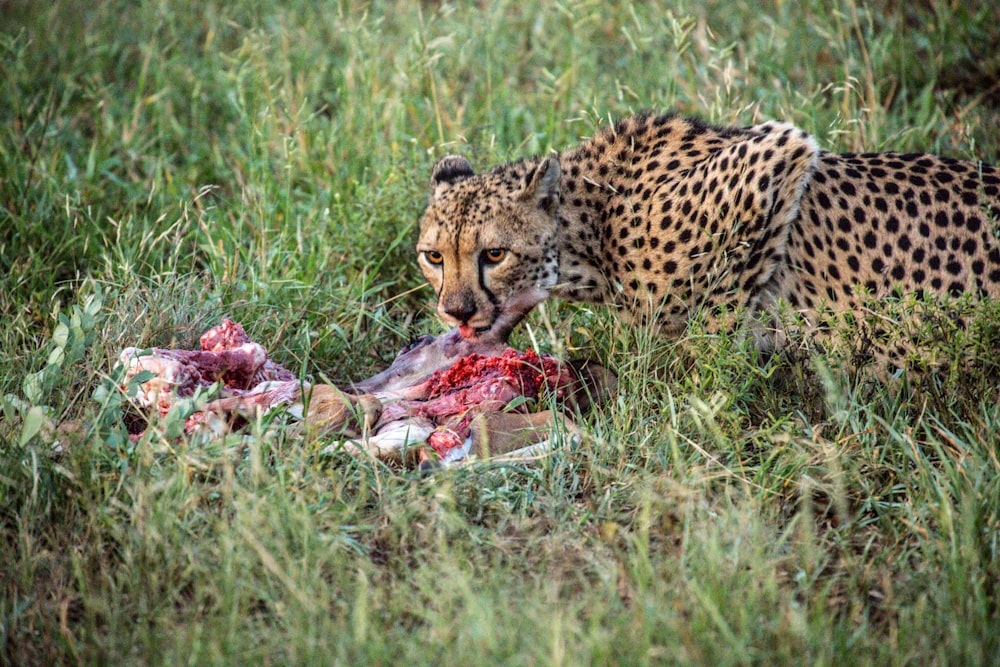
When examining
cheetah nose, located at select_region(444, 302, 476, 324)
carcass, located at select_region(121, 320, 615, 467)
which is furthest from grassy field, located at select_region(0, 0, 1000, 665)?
cheetah nose, located at select_region(444, 302, 476, 324)

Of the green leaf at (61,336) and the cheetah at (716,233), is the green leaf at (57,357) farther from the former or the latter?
the cheetah at (716,233)

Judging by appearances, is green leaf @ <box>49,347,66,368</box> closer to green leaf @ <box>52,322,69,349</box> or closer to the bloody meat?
green leaf @ <box>52,322,69,349</box>

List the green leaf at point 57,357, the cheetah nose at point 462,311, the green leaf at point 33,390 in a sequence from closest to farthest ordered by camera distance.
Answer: the green leaf at point 33,390, the green leaf at point 57,357, the cheetah nose at point 462,311

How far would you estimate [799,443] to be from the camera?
328 centimetres

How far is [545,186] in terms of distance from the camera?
4.03 m

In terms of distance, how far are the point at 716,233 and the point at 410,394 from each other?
1.27 metres

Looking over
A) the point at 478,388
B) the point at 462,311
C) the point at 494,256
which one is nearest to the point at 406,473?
the point at 478,388

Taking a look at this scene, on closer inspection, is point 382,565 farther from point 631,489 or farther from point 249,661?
point 631,489

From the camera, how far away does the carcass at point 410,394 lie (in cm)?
340

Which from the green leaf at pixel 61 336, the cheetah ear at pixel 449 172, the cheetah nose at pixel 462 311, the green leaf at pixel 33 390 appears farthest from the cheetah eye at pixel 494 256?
the green leaf at pixel 33 390

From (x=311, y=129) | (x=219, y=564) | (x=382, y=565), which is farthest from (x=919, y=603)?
(x=311, y=129)

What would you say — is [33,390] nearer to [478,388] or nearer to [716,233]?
[478,388]

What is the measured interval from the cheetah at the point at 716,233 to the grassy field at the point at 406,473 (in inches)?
9.0

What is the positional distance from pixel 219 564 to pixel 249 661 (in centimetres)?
46
